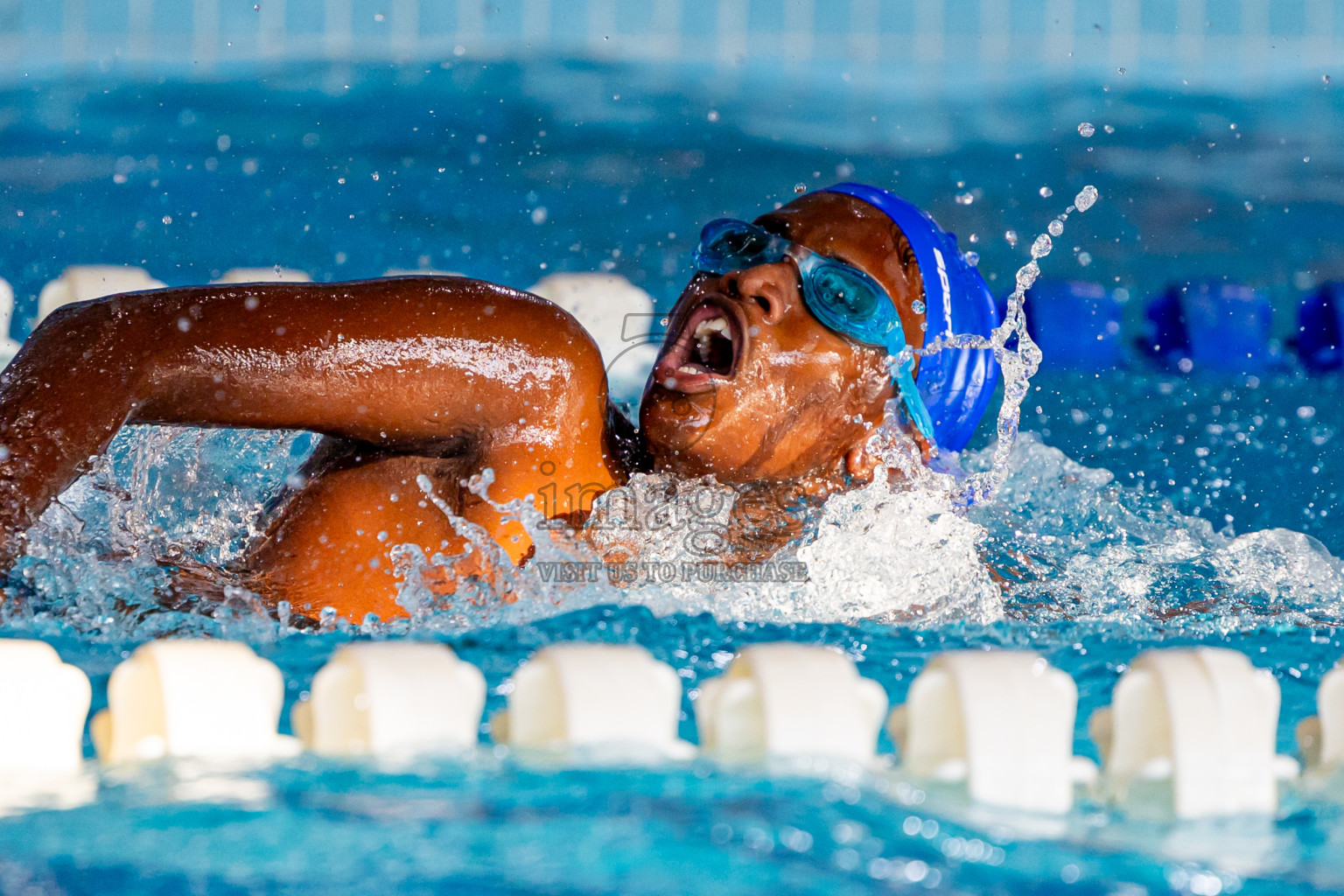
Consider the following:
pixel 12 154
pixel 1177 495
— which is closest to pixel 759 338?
pixel 1177 495

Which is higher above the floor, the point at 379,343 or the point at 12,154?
the point at 12,154

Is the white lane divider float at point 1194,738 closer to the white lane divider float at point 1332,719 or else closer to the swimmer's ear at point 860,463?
the white lane divider float at point 1332,719

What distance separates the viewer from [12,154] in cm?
552

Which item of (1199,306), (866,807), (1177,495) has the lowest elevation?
(866,807)

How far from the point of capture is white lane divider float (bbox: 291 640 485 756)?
1.11 metres

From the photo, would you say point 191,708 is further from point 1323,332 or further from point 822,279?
point 1323,332

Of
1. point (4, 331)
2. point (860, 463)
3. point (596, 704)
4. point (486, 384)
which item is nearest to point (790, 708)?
point (596, 704)

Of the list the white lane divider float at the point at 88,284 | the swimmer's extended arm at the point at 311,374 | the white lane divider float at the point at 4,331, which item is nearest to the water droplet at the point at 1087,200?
the swimmer's extended arm at the point at 311,374

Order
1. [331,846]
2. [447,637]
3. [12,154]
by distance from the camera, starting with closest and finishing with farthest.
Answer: [331,846], [447,637], [12,154]

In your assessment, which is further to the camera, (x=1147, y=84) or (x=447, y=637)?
(x=1147, y=84)

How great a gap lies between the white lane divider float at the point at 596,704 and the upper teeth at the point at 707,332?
899mm

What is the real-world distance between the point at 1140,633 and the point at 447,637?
92 cm

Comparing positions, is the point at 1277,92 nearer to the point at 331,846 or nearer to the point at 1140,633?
the point at 1140,633

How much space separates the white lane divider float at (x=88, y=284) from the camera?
10.4 ft
